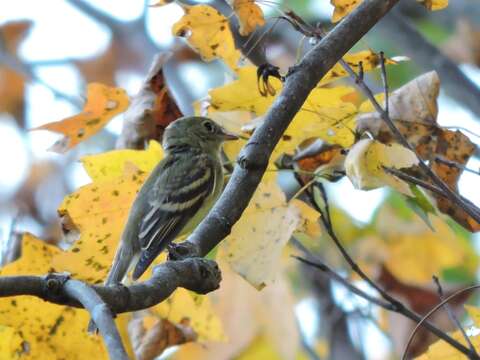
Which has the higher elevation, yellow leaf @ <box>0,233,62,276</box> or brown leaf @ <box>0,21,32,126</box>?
yellow leaf @ <box>0,233,62,276</box>

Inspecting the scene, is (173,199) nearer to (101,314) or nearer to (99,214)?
(99,214)

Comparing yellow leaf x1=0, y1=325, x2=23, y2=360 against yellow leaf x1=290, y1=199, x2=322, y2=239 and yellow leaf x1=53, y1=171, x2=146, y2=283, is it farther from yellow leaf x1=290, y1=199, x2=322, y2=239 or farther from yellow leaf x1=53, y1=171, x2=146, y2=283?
yellow leaf x1=290, y1=199, x2=322, y2=239

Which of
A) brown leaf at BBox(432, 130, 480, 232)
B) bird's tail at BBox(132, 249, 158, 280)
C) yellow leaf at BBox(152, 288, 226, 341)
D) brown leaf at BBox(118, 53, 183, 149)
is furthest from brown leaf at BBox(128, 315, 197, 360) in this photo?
brown leaf at BBox(432, 130, 480, 232)

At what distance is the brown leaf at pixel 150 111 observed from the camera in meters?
3.52

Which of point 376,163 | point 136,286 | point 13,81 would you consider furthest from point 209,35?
point 13,81

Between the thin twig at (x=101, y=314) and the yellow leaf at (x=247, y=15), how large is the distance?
1301 mm

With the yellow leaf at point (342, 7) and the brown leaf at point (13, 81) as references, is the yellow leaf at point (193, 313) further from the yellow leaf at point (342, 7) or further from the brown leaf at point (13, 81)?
the brown leaf at point (13, 81)

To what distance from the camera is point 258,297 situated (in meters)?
4.82

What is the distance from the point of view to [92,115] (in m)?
3.52

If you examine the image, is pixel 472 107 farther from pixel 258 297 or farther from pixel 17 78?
pixel 17 78

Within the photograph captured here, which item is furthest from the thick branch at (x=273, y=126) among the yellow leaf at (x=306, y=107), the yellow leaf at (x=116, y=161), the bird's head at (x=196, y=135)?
the bird's head at (x=196, y=135)

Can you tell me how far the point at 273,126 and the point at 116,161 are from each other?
2.45ft

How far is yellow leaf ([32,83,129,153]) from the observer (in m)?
3.48

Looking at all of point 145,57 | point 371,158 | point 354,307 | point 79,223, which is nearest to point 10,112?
point 145,57
